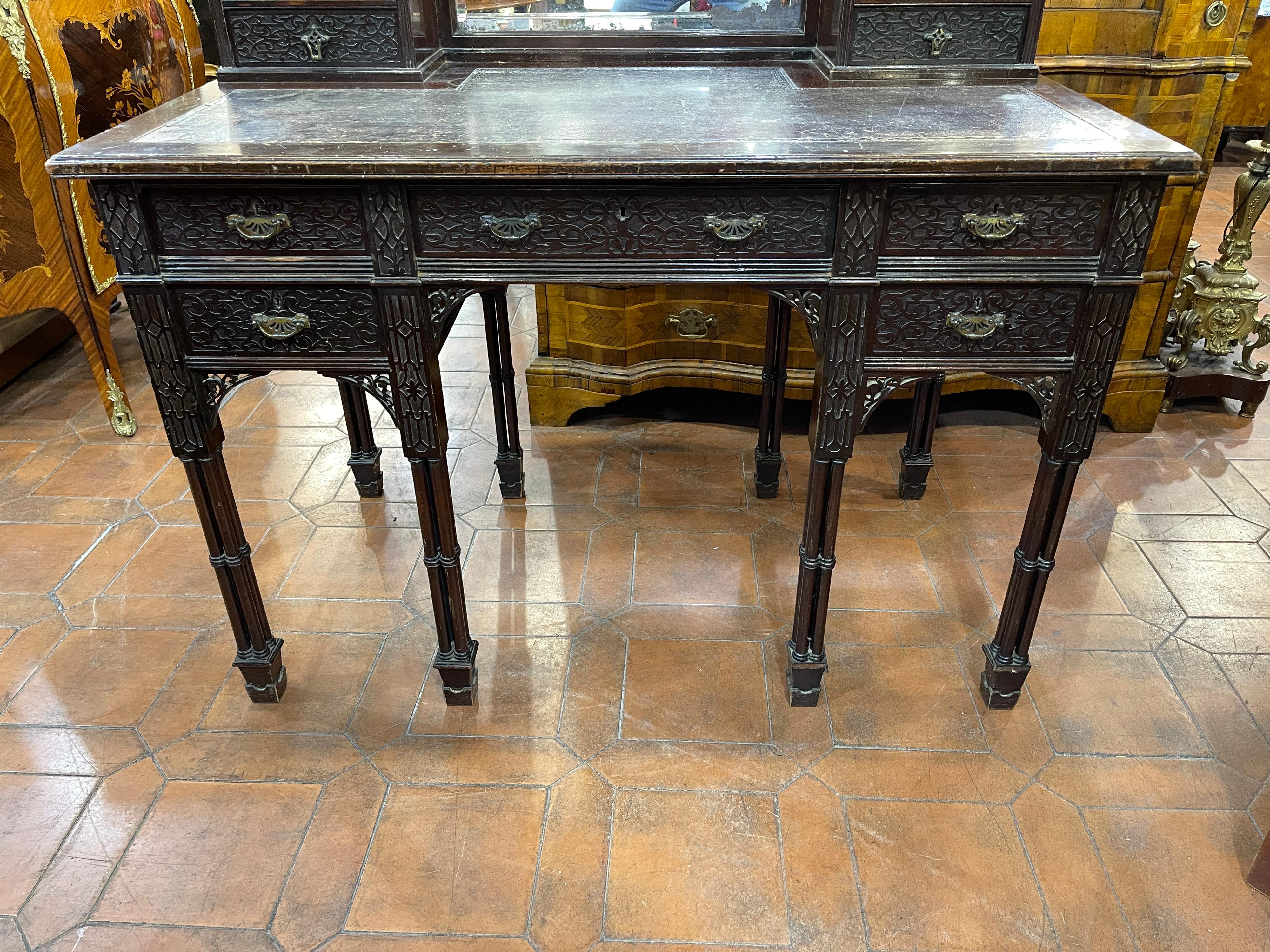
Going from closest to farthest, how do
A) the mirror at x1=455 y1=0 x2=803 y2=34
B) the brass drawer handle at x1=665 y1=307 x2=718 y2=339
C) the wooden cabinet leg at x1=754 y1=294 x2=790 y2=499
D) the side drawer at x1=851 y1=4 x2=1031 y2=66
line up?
the side drawer at x1=851 y1=4 x2=1031 y2=66 → the mirror at x1=455 y1=0 x2=803 y2=34 → the wooden cabinet leg at x1=754 y1=294 x2=790 y2=499 → the brass drawer handle at x1=665 y1=307 x2=718 y2=339

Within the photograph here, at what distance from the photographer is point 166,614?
7.61 ft

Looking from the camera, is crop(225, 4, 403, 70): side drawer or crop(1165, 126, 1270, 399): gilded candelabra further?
crop(1165, 126, 1270, 399): gilded candelabra

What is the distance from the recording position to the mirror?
2.08m

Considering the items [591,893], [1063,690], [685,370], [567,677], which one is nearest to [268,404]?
[685,370]

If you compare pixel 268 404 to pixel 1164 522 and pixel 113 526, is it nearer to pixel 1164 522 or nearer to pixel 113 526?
pixel 113 526

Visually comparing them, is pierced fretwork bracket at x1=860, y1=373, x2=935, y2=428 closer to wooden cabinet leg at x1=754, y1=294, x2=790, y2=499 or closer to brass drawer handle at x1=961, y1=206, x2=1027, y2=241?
brass drawer handle at x1=961, y1=206, x2=1027, y2=241

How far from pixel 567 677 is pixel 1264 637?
5.62 ft

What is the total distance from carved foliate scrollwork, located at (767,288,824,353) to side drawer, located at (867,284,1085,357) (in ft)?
0.32

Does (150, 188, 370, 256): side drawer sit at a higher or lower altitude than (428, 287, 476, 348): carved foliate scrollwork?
higher

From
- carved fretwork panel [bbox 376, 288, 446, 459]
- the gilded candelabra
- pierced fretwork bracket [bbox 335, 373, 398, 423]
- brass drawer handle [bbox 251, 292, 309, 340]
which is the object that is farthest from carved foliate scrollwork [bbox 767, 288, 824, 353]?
the gilded candelabra

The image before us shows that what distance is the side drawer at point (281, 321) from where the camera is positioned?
5.33ft

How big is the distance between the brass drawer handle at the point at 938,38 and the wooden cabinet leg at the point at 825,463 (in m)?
0.73

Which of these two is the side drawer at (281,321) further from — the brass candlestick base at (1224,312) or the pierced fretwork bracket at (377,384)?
the brass candlestick base at (1224,312)

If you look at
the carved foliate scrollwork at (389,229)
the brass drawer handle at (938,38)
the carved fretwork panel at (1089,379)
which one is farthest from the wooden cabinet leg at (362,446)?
the carved fretwork panel at (1089,379)
